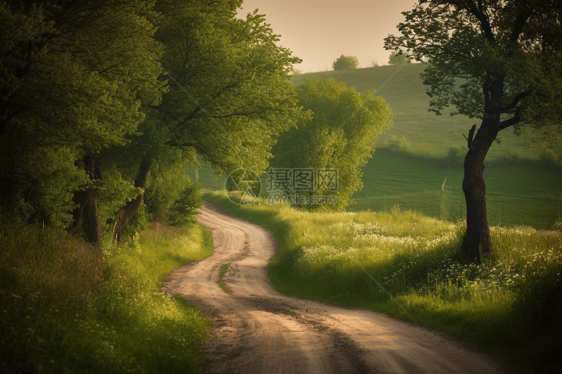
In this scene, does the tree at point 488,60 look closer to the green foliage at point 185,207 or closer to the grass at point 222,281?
the grass at point 222,281

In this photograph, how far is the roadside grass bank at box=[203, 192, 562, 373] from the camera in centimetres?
939

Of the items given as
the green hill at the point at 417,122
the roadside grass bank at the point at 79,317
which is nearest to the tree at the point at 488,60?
the roadside grass bank at the point at 79,317

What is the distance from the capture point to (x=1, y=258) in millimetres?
8766

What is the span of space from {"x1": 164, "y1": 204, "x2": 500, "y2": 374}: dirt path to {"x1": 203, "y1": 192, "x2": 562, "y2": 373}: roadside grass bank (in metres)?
0.85

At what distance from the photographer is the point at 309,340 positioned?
10422 mm

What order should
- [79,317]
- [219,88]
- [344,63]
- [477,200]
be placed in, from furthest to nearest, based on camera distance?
[344,63]
[219,88]
[477,200]
[79,317]

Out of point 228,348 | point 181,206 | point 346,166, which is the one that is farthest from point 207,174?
point 228,348

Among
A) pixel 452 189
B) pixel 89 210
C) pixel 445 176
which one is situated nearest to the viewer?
pixel 89 210

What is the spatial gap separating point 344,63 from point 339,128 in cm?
12399

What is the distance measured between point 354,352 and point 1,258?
8.45 meters

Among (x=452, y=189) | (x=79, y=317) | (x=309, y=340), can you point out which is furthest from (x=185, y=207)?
(x=452, y=189)

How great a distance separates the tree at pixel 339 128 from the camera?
160ft

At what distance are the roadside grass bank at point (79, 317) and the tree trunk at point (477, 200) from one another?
438 inches

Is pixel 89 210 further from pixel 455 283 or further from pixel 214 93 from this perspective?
pixel 455 283
